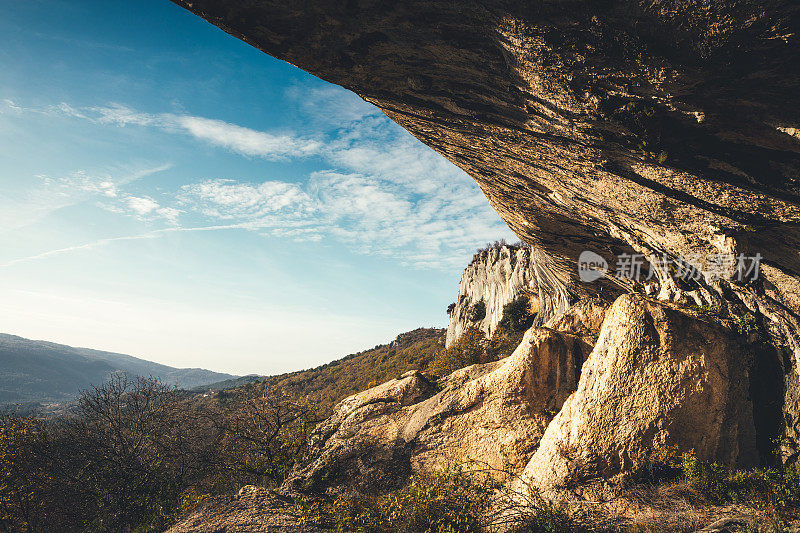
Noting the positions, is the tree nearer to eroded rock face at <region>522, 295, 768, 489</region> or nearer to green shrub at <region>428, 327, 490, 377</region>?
eroded rock face at <region>522, 295, 768, 489</region>

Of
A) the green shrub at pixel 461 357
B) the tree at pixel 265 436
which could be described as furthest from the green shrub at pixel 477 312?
the tree at pixel 265 436

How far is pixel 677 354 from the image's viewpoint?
769cm

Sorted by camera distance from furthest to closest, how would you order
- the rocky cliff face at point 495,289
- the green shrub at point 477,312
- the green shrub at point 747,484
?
1. the green shrub at point 477,312
2. the rocky cliff face at point 495,289
3. the green shrub at point 747,484

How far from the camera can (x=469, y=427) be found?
11.0 meters

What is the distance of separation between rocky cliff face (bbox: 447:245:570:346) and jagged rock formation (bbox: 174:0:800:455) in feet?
89.5

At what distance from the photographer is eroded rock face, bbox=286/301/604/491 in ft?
34.0

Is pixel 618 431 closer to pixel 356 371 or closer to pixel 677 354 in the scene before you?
pixel 677 354

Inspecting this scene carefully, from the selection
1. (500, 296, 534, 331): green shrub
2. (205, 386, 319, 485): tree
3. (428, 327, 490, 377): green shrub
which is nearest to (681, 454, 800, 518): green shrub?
(205, 386, 319, 485): tree

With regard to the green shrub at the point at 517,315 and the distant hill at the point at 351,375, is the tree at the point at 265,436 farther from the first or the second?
the distant hill at the point at 351,375

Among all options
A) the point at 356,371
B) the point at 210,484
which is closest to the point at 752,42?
the point at 210,484

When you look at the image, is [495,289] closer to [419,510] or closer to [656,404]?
[656,404]

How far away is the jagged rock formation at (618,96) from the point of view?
16.0ft

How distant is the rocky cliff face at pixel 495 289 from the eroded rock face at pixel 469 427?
25.2 m

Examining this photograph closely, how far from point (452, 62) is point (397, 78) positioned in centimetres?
107
